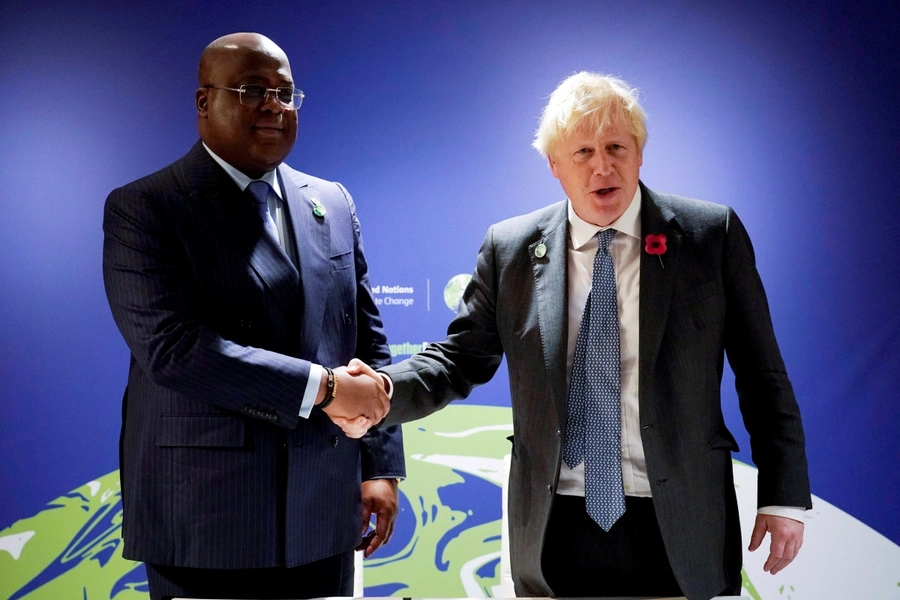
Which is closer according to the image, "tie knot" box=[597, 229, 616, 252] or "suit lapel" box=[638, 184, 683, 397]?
"suit lapel" box=[638, 184, 683, 397]

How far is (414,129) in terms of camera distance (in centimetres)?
363

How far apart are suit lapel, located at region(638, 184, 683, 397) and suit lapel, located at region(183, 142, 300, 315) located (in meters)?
0.81

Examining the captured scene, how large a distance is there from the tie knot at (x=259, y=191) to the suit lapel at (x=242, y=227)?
1.2 inches

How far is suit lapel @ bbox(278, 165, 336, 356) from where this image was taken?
2.03 meters

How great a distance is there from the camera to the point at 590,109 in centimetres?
204

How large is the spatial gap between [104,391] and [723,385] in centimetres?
259

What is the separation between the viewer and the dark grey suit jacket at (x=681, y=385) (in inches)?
75.4

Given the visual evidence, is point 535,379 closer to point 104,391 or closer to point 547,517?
point 547,517

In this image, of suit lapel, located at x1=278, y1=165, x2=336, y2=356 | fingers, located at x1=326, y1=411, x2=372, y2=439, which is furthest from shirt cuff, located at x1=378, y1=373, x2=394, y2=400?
suit lapel, located at x1=278, y1=165, x2=336, y2=356

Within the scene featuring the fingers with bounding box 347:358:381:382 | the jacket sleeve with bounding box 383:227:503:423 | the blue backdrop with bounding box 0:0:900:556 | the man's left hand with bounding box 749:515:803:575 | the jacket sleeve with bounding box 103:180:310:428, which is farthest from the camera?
the blue backdrop with bounding box 0:0:900:556

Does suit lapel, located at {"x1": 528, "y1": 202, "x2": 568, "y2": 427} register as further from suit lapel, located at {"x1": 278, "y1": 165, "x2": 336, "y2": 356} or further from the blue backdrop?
the blue backdrop

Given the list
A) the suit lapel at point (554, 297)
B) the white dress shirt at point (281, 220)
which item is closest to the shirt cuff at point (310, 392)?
the white dress shirt at point (281, 220)

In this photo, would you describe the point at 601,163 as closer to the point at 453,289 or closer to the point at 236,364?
the point at 236,364

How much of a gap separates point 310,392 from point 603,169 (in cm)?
85
